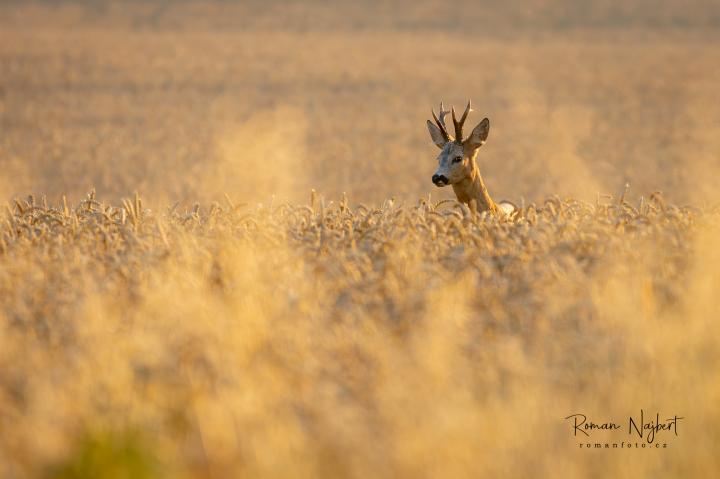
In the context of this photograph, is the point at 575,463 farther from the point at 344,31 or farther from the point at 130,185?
the point at 344,31

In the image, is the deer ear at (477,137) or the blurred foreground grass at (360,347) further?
the deer ear at (477,137)

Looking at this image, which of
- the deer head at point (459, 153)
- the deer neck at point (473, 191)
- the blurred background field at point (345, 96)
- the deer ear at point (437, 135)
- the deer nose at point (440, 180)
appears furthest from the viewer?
the blurred background field at point (345, 96)

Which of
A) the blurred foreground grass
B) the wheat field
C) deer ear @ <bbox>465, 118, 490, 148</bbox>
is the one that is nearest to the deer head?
deer ear @ <bbox>465, 118, 490, 148</bbox>

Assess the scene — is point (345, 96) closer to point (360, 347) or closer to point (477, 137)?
point (477, 137)

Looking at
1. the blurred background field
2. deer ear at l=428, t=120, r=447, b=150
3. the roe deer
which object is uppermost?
the blurred background field

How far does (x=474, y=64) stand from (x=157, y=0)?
3394cm

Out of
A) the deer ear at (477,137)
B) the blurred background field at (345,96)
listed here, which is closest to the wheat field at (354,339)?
the deer ear at (477,137)

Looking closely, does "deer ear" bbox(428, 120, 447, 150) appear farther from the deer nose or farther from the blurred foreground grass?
the blurred foreground grass

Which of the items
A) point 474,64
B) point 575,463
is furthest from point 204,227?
point 474,64

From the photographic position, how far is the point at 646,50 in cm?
4838
